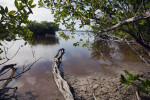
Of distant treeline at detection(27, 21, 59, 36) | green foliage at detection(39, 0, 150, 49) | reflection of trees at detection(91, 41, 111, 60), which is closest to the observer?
green foliage at detection(39, 0, 150, 49)

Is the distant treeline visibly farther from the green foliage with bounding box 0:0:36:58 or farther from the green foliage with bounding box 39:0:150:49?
the green foliage with bounding box 0:0:36:58

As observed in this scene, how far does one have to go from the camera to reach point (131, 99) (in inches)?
157

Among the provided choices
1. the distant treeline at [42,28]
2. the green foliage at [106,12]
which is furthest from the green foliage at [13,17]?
the distant treeline at [42,28]

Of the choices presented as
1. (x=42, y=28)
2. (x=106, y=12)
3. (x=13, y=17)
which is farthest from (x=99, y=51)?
(x=42, y=28)

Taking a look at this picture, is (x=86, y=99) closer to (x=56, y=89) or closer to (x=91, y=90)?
(x=91, y=90)

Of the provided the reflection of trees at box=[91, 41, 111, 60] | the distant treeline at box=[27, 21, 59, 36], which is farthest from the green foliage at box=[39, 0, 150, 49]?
the distant treeline at box=[27, 21, 59, 36]

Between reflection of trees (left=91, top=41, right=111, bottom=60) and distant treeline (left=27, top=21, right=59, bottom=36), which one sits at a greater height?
distant treeline (left=27, top=21, right=59, bottom=36)

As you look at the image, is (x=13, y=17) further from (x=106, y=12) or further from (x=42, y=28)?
(x=42, y=28)


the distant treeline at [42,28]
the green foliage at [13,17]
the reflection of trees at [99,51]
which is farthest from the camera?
the distant treeline at [42,28]

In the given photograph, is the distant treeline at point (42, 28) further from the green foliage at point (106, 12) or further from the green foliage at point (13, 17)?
the green foliage at point (13, 17)

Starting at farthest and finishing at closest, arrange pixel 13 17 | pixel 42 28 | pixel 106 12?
1. pixel 42 28
2. pixel 106 12
3. pixel 13 17

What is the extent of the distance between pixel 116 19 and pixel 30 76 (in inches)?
250

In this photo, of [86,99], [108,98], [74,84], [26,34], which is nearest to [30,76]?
[74,84]

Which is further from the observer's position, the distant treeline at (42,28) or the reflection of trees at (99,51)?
the distant treeline at (42,28)
